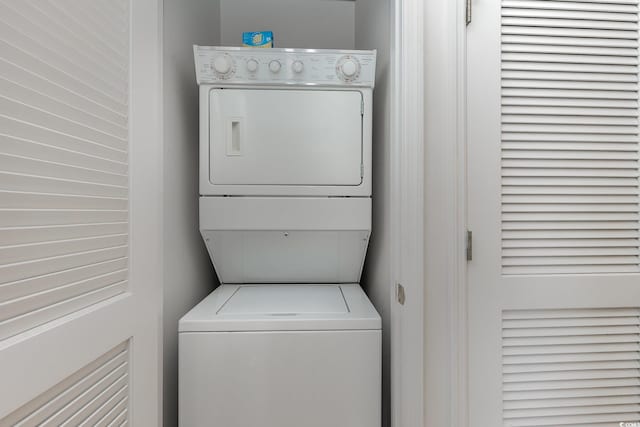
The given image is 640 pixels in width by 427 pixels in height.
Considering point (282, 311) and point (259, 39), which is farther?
point (259, 39)

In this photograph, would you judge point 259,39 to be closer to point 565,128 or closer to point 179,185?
point 179,185

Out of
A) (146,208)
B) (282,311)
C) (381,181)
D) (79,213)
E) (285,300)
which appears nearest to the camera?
(79,213)

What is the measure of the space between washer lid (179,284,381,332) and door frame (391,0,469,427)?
0.64 feet

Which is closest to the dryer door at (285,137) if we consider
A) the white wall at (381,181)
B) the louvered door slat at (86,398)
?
the white wall at (381,181)

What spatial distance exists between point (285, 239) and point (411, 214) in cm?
65

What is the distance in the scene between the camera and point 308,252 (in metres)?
1.53

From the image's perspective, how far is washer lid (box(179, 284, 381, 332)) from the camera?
112 cm

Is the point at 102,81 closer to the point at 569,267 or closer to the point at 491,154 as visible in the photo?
the point at 491,154

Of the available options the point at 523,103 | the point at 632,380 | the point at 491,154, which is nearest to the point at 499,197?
the point at 491,154

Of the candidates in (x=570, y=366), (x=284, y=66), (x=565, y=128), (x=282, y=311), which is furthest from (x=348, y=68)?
(x=570, y=366)

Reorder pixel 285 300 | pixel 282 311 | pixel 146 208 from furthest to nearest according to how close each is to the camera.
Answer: pixel 285 300 < pixel 282 311 < pixel 146 208

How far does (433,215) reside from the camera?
42.6 inches

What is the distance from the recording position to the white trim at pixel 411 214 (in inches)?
41.9

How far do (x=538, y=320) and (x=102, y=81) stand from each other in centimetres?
154
